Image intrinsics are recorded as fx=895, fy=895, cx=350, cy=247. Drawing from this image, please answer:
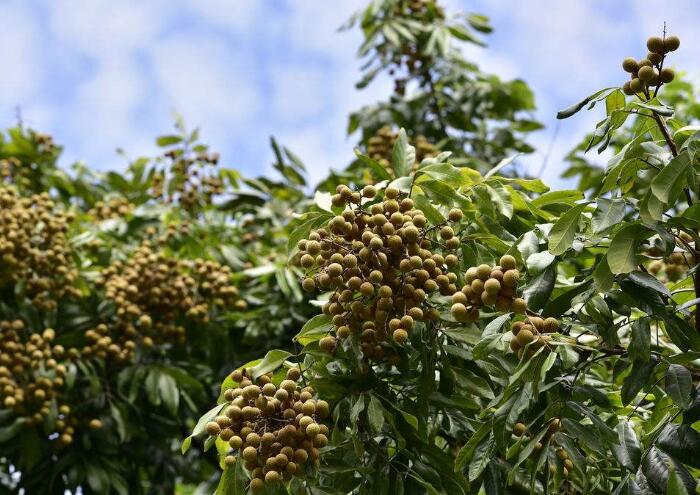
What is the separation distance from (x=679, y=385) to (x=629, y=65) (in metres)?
0.61

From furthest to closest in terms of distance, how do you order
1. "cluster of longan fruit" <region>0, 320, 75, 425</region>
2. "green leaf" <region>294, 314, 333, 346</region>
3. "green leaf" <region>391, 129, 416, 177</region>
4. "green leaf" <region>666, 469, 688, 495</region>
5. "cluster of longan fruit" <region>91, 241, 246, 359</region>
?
"cluster of longan fruit" <region>91, 241, 246, 359</region> < "cluster of longan fruit" <region>0, 320, 75, 425</region> < "green leaf" <region>391, 129, 416, 177</region> < "green leaf" <region>294, 314, 333, 346</region> < "green leaf" <region>666, 469, 688, 495</region>

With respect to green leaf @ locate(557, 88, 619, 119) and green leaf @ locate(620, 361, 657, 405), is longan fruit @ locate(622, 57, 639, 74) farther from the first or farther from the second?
green leaf @ locate(620, 361, 657, 405)

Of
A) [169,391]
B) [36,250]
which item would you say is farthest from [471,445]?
[36,250]

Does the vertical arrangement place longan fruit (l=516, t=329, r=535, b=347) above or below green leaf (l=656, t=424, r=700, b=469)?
above

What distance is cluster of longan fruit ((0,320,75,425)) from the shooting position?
311cm

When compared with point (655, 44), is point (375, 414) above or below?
below

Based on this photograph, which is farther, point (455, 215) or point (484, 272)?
point (455, 215)

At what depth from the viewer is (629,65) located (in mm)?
1693

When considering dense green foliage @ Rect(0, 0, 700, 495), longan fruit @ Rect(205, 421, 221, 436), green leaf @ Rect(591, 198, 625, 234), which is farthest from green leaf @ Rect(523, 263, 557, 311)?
longan fruit @ Rect(205, 421, 221, 436)

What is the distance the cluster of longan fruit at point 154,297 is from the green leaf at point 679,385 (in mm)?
2215

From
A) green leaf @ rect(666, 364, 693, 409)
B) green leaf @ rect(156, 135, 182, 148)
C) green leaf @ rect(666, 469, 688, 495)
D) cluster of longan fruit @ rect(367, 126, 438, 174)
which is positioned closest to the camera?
green leaf @ rect(666, 469, 688, 495)

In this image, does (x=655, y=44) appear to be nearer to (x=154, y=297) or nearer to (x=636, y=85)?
(x=636, y=85)

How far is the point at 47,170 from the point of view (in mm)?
4570

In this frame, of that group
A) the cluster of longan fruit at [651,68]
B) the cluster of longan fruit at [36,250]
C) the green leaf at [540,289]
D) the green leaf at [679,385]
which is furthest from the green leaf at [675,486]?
the cluster of longan fruit at [36,250]
